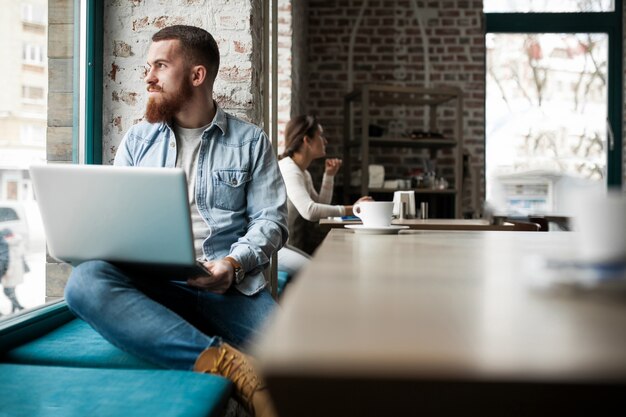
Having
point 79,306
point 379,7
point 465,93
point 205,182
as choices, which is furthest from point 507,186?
point 79,306

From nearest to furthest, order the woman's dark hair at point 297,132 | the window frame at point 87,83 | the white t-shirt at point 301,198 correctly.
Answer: the window frame at point 87,83
the white t-shirt at point 301,198
the woman's dark hair at point 297,132

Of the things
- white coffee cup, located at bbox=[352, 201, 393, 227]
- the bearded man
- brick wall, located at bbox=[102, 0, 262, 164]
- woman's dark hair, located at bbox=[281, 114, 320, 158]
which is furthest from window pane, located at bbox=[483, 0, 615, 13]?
white coffee cup, located at bbox=[352, 201, 393, 227]

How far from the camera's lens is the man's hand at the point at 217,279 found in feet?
5.95

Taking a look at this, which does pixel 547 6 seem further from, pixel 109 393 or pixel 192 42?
pixel 109 393

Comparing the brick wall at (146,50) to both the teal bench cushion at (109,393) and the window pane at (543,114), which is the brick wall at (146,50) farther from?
the window pane at (543,114)

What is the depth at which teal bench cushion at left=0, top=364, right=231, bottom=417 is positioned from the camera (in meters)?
1.23

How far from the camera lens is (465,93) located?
601 centimetres

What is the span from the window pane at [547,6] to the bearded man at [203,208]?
4825 mm

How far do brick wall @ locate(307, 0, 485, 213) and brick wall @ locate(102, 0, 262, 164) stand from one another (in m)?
3.30

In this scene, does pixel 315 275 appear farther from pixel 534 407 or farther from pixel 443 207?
pixel 443 207

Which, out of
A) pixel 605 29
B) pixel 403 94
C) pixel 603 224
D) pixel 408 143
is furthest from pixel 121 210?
pixel 605 29

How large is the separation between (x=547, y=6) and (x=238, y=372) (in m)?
5.98

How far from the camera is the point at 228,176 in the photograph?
212cm

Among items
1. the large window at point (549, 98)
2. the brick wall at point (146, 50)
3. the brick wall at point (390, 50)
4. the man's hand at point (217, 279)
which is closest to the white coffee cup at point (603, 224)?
the man's hand at point (217, 279)
